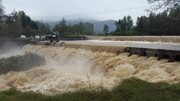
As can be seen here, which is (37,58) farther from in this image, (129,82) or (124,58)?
(129,82)

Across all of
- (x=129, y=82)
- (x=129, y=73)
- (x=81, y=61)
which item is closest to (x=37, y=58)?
(x=81, y=61)

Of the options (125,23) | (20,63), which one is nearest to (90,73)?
(20,63)

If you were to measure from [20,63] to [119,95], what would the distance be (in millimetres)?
16984

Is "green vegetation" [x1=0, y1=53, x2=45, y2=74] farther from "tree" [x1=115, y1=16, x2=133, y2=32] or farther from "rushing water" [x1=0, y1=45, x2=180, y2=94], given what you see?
"tree" [x1=115, y1=16, x2=133, y2=32]

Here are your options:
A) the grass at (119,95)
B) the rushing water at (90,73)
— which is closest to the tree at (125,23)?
the rushing water at (90,73)

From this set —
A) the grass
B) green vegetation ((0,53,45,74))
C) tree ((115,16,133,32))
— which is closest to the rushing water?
green vegetation ((0,53,45,74))

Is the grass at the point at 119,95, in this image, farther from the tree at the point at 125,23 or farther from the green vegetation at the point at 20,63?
the tree at the point at 125,23

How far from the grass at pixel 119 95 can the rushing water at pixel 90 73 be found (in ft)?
5.78

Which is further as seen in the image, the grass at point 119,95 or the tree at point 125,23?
the tree at point 125,23

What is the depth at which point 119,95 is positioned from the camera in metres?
11.1

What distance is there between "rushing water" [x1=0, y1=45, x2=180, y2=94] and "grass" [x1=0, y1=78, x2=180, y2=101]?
1.76m

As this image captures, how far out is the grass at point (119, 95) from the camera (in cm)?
1093

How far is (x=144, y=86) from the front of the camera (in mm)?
12117

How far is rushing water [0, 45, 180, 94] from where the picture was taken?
15703 millimetres
